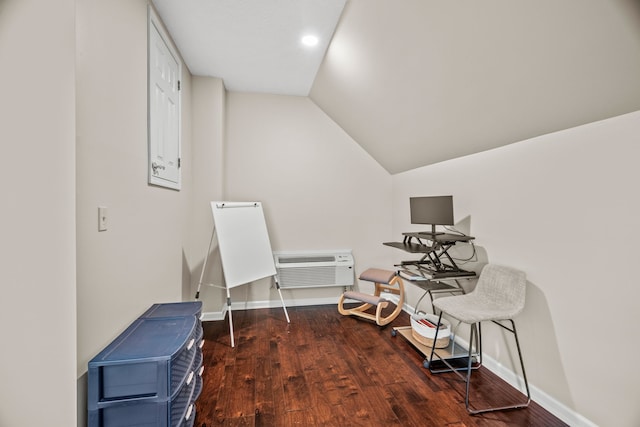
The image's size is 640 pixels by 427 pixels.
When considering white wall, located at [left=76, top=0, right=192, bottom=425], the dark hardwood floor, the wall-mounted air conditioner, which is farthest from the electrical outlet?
the wall-mounted air conditioner

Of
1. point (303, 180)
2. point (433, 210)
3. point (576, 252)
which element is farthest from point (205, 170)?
point (576, 252)

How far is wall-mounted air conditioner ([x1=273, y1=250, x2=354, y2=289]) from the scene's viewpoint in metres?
3.66

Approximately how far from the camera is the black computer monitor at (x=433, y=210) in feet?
8.13

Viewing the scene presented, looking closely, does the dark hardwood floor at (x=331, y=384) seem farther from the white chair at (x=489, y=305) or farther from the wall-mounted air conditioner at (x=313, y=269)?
the wall-mounted air conditioner at (x=313, y=269)

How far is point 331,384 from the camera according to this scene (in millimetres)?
2121

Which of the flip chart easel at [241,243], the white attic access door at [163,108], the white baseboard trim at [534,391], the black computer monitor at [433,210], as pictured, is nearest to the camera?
the white baseboard trim at [534,391]

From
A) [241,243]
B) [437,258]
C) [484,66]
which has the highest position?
[484,66]

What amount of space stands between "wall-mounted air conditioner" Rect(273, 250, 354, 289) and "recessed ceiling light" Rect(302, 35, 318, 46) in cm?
234

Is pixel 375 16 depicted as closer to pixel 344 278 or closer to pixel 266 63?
pixel 266 63

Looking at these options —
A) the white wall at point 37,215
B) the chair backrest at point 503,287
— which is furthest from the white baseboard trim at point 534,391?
the white wall at point 37,215

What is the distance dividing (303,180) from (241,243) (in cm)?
118

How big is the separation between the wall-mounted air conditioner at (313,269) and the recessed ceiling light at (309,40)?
2.34 meters

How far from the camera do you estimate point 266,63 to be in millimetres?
2951

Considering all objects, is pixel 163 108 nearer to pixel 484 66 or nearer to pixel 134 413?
pixel 134 413
